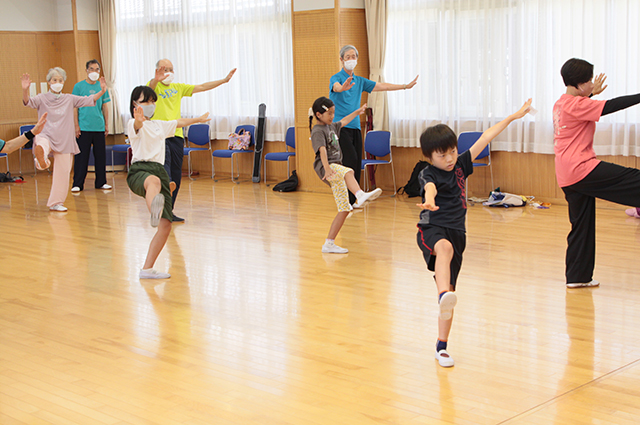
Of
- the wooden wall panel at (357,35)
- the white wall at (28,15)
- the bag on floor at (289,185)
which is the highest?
the white wall at (28,15)

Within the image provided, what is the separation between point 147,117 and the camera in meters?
5.27

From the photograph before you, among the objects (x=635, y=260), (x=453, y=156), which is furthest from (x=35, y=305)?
(x=635, y=260)

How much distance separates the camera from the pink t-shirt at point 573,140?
14.1ft

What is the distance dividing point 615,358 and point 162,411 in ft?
7.13

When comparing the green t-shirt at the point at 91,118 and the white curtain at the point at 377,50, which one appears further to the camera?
the green t-shirt at the point at 91,118

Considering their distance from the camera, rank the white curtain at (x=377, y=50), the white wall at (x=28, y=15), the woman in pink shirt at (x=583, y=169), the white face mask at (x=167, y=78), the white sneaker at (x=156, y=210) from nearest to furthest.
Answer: the woman in pink shirt at (x=583, y=169)
the white sneaker at (x=156, y=210)
the white face mask at (x=167, y=78)
the white curtain at (x=377, y=50)
the white wall at (x=28, y=15)

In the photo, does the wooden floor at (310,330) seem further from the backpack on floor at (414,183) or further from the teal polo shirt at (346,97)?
the backpack on floor at (414,183)

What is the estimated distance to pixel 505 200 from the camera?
7.98 m

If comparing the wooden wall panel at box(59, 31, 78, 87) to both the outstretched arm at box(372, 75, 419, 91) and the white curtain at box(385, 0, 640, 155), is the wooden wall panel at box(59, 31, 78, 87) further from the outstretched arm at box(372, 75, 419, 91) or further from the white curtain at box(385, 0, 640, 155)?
the outstretched arm at box(372, 75, 419, 91)

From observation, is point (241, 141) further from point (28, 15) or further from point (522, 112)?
point (522, 112)

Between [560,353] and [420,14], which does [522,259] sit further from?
[420,14]

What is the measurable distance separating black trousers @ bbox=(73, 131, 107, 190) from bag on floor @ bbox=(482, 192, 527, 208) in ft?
19.2

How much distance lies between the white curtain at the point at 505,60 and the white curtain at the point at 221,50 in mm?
2061

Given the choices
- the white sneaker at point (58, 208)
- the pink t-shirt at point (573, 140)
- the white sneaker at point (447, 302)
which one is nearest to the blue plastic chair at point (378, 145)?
the white sneaker at point (58, 208)
